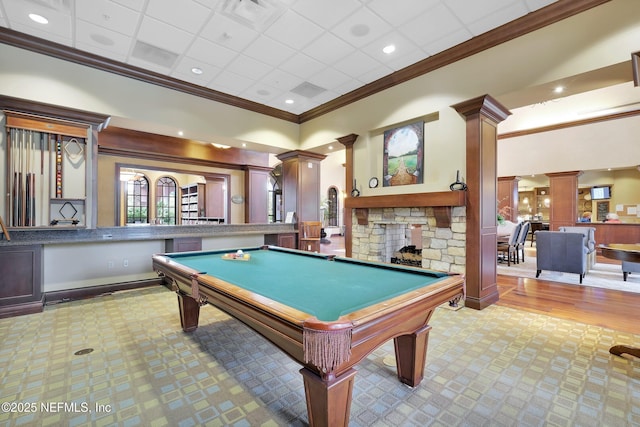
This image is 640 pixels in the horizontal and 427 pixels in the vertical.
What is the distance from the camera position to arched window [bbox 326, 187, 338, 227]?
51.4 ft

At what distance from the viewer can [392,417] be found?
170 centimetres

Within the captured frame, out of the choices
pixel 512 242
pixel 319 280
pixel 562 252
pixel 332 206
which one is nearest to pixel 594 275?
pixel 562 252

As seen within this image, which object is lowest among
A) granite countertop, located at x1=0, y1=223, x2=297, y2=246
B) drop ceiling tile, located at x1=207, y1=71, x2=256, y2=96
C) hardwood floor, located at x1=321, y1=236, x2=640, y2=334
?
hardwood floor, located at x1=321, y1=236, x2=640, y2=334

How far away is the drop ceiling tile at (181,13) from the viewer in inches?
120

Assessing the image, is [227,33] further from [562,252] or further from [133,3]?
[562,252]

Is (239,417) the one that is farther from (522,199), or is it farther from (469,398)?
(522,199)

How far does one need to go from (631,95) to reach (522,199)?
9164mm

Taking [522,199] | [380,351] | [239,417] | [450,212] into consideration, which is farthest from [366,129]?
[522,199]

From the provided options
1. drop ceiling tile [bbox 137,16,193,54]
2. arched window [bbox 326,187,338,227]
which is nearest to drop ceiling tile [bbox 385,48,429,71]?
drop ceiling tile [bbox 137,16,193,54]

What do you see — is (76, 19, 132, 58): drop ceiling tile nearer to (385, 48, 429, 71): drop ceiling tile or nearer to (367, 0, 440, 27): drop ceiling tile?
(367, 0, 440, 27): drop ceiling tile

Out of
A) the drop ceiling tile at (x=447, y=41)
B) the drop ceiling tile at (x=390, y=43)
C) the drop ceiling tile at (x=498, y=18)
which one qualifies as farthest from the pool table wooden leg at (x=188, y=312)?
the drop ceiling tile at (x=498, y=18)

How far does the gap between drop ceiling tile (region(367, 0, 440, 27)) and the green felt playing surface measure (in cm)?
275

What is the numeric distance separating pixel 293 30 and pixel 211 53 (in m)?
1.30

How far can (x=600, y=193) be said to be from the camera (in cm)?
1088
